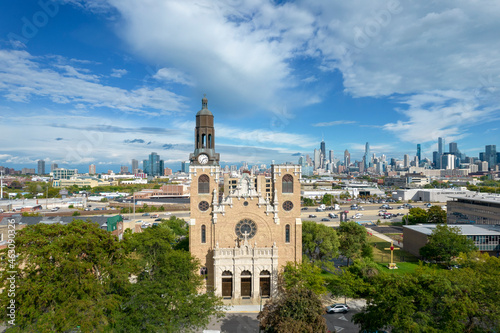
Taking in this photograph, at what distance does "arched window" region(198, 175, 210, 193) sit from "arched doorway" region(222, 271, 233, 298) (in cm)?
1254

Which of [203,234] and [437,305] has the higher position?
[203,234]

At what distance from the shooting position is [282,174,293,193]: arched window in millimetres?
42938

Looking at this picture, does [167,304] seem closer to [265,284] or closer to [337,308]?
[265,284]

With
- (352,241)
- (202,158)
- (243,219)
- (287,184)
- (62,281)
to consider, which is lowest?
(352,241)

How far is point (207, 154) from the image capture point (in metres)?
43.2

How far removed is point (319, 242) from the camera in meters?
50.0

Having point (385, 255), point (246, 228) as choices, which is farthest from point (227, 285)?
point (385, 255)

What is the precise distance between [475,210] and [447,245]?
31.7m

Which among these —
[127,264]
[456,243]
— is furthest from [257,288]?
[456,243]

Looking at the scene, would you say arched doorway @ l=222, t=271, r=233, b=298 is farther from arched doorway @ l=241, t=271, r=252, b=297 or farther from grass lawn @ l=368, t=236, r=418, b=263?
grass lawn @ l=368, t=236, r=418, b=263

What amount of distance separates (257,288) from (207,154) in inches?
842

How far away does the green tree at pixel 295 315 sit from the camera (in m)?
24.4

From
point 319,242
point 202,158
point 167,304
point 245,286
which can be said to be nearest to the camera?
point 167,304

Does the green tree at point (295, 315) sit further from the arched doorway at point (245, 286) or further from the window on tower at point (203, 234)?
the window on tower at point (203, 234)
